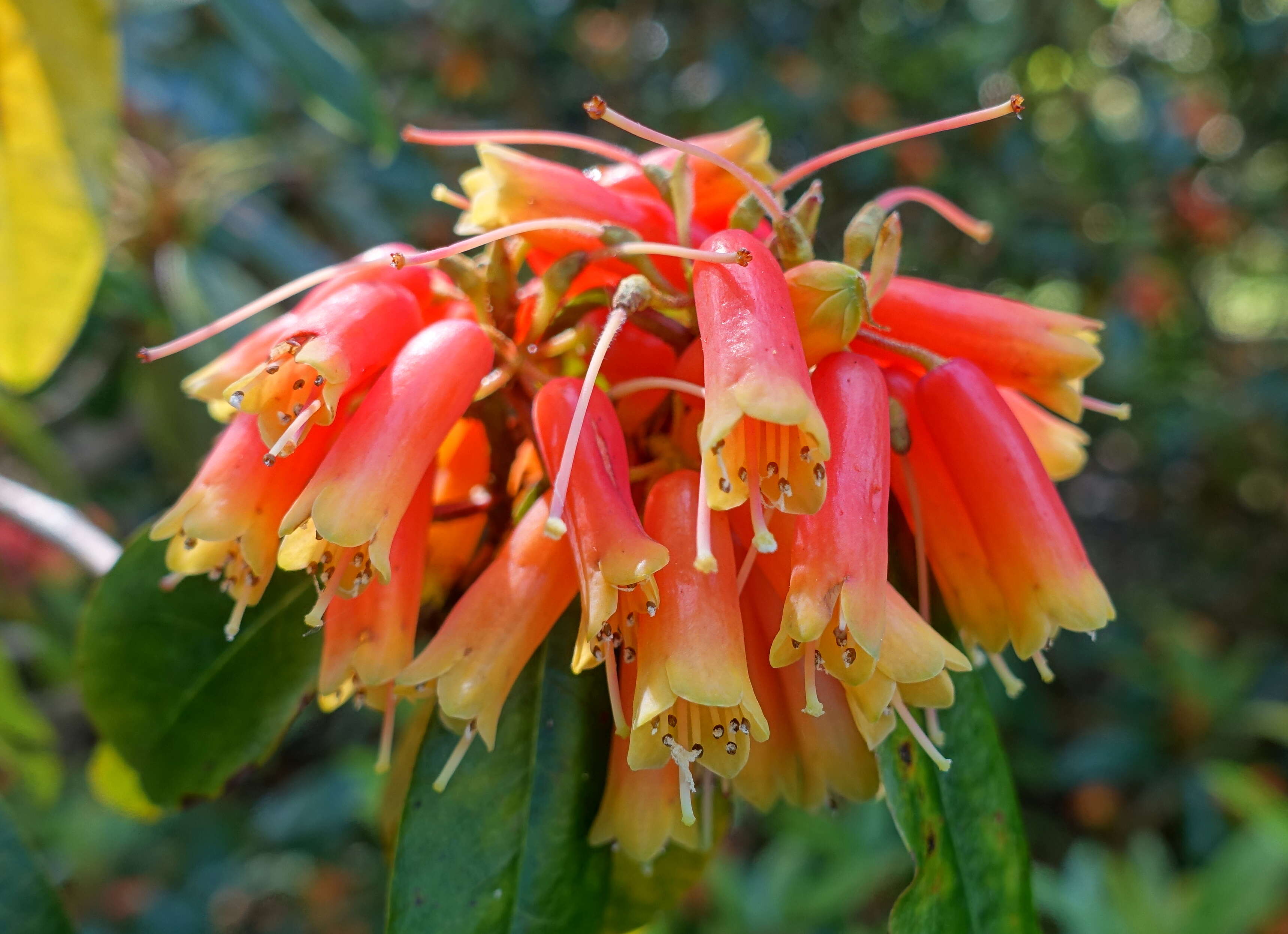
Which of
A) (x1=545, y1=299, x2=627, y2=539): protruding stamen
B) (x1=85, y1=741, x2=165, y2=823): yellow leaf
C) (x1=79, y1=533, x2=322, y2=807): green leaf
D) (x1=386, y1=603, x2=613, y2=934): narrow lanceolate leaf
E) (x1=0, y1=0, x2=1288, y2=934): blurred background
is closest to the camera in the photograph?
(x1=545, y1=299, x2=627, y2=539): protruding stamen

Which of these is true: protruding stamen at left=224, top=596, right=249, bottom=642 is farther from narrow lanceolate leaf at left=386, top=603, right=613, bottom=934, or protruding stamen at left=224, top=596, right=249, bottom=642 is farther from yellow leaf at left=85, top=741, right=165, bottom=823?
yellow leaf at left=85, top=741, right=165, bottom=823

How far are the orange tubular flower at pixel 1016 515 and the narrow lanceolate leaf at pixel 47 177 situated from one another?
1.16 metres

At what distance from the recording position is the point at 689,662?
0.83 m

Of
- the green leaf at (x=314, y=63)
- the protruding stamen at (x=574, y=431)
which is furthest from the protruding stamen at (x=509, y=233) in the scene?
the green leaf at (x=314, y=63)

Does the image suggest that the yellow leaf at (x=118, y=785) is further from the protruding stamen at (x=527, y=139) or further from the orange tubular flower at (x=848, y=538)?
the orange tubular flower at (x=848, y=538)

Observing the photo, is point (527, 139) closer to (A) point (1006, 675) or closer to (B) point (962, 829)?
(A) point (1006, 675)

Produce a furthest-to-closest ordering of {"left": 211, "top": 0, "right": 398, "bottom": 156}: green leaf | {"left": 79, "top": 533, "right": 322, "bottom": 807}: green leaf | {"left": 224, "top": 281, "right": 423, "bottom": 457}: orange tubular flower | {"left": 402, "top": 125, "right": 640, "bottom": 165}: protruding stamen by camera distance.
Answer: {"left": 211, "top": 0, "right": 398, "bottom": 156}: green leaf, {"left": 79, "top": 533, "right": 322, "bottom": 807}: green leaf, {"left": 402, "top": 125, "right": 640, "bottom": 165}: protruding stamen, {"left": 224, "top": 281, "right": 423, "bottom": 457}: orange tubular flower

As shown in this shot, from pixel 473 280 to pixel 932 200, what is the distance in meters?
0.58

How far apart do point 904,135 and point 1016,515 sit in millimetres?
404

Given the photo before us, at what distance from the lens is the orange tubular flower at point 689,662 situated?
831mm

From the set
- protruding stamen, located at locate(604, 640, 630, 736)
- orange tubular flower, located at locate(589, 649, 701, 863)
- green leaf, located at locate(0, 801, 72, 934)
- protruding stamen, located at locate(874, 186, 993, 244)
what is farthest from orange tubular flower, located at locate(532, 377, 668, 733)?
green leaf, located at locate(0, 801, 72, 934)

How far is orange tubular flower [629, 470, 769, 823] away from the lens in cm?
83

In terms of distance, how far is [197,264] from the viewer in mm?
2471

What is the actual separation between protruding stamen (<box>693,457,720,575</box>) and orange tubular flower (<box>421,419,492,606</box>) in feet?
1.30
